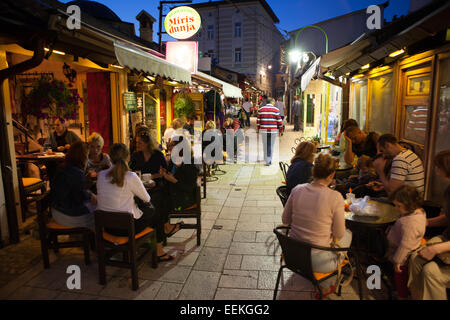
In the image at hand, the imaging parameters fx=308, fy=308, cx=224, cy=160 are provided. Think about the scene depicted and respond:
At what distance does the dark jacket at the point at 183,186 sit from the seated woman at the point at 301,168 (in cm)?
141

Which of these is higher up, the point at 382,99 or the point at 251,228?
the point at 382,99

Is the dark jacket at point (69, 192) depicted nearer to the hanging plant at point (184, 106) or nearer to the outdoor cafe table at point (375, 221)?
the outdoor cafe table at point (375, 221)

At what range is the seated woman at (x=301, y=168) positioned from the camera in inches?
153

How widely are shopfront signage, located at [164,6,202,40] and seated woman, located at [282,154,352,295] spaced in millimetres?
9194

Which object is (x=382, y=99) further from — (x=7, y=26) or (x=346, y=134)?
(x=7, y=26)

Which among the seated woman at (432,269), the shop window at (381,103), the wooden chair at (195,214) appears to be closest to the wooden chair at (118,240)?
the wooden chair at (195,214)

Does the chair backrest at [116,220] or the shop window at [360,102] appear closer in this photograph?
the chair backrest at [116,220]

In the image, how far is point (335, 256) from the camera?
287 cm

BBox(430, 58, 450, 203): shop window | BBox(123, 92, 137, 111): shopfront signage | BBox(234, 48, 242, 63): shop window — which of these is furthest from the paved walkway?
BBox(234, 48, 242, 63): shop window

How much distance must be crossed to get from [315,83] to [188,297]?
41.1ft

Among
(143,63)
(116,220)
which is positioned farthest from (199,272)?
(143,63)

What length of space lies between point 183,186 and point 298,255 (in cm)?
226
